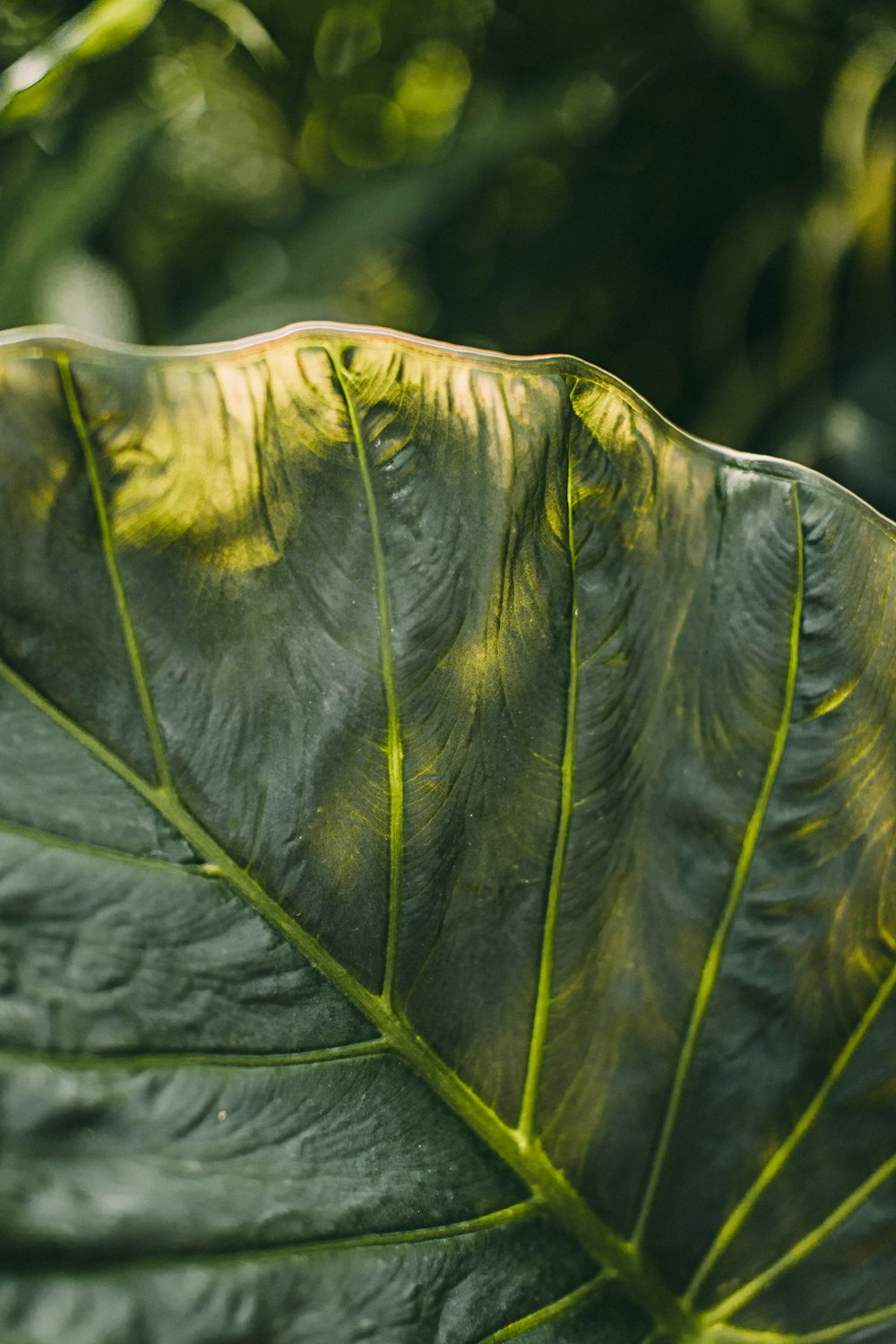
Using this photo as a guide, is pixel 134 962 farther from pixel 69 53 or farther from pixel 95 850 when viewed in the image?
pixel 69 53

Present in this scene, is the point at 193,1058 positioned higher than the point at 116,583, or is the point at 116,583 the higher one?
the point at 116,583

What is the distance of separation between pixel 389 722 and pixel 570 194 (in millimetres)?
1109

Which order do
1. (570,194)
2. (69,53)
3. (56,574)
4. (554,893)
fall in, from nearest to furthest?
1. (56,574)
2. (554,893)
3. (69,53)
4. (570,194)

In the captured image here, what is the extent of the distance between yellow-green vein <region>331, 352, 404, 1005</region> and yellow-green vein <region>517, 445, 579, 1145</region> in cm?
8

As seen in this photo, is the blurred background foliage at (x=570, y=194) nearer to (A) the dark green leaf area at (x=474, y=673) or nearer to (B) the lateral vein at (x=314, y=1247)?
(A) the dark green leaf area at (x=474, y=673)

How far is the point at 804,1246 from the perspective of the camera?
577 millimetres

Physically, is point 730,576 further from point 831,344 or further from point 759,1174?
point 831,344

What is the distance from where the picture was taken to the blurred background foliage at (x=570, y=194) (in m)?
1.16

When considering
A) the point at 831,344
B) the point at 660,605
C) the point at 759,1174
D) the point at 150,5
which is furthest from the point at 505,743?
the point at 831,344

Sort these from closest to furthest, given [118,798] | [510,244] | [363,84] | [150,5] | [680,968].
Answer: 1. [118,798]
2. [680,968]
3. [150,5]
4. [510,244]
5. [363,84]

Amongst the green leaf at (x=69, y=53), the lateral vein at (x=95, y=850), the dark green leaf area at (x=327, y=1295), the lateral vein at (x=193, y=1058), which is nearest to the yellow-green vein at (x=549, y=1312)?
the dark green leaf area at (x=327, y=1295)

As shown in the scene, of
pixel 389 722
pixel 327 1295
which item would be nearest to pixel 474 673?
pixel 389 722

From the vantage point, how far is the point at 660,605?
20.4 inches

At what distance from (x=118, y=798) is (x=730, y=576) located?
31cm
